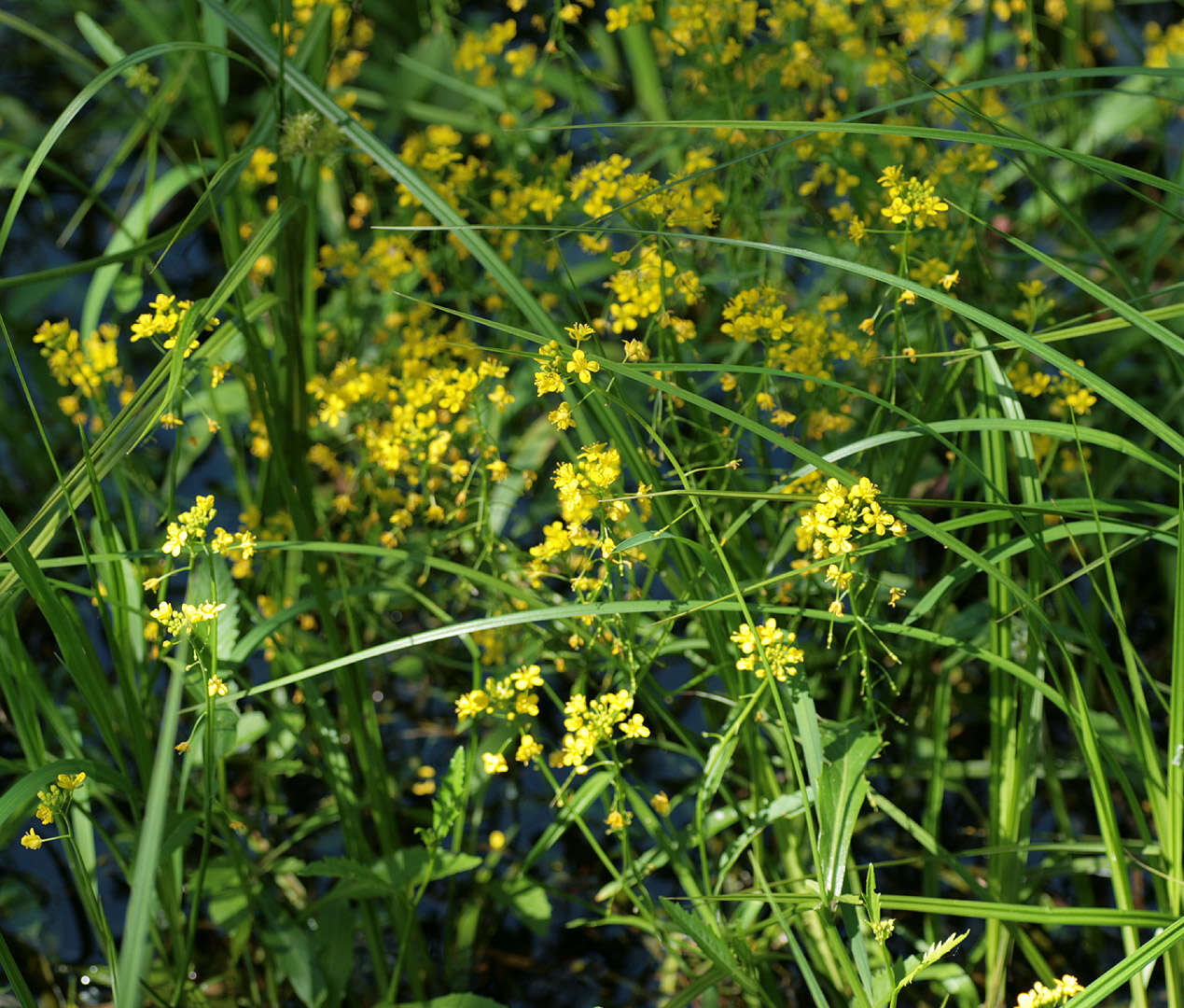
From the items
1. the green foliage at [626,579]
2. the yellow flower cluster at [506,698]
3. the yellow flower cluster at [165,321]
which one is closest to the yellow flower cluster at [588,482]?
the green foliage at [626,579]

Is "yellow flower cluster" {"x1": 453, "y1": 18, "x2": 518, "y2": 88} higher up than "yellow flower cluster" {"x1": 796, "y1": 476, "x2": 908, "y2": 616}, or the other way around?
"yellow flower cluster" {"x1": 453, "y1": 18, "x2": 518, "y2": 88}

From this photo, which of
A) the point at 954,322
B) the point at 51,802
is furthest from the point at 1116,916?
the point at 51,802

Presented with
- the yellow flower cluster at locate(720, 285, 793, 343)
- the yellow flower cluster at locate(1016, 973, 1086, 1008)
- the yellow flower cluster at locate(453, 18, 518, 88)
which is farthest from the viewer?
the yellow flower cluster at locate(453, 18, 518, 88)

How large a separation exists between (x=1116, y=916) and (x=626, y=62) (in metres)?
3.33

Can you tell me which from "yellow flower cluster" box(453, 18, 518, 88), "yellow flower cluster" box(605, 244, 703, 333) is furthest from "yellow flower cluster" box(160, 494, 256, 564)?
"yellow flower cluster" box(453, 18, 518, 88)

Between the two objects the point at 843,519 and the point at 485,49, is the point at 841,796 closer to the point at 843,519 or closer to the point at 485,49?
the point at 843,519

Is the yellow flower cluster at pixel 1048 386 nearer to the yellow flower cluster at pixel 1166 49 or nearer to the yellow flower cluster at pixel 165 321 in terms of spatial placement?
Answer: the yellow flower cluster at pixel 1166 49

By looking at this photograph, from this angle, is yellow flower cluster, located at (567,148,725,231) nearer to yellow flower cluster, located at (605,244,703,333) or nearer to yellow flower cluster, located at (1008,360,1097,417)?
yellow flower cluster, located at (605,244,703,333)

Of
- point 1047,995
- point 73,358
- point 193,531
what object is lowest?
point 1047,995

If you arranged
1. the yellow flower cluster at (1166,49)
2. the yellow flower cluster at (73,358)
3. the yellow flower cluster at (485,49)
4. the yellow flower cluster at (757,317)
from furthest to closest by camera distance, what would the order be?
the yellow flower cluster at (1166,49), the yellow flower cluster at (485,49), the yellow flower cluster at (73,358), the yellow flower cluster at (757,317)

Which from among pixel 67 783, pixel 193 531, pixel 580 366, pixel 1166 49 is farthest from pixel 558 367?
pixel 1166 49

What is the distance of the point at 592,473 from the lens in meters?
1.51

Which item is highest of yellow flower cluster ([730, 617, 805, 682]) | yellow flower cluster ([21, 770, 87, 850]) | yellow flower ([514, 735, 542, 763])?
yellow flower cluster ([730, 617, 805, 682])

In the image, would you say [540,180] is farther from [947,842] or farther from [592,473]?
[947,842]
